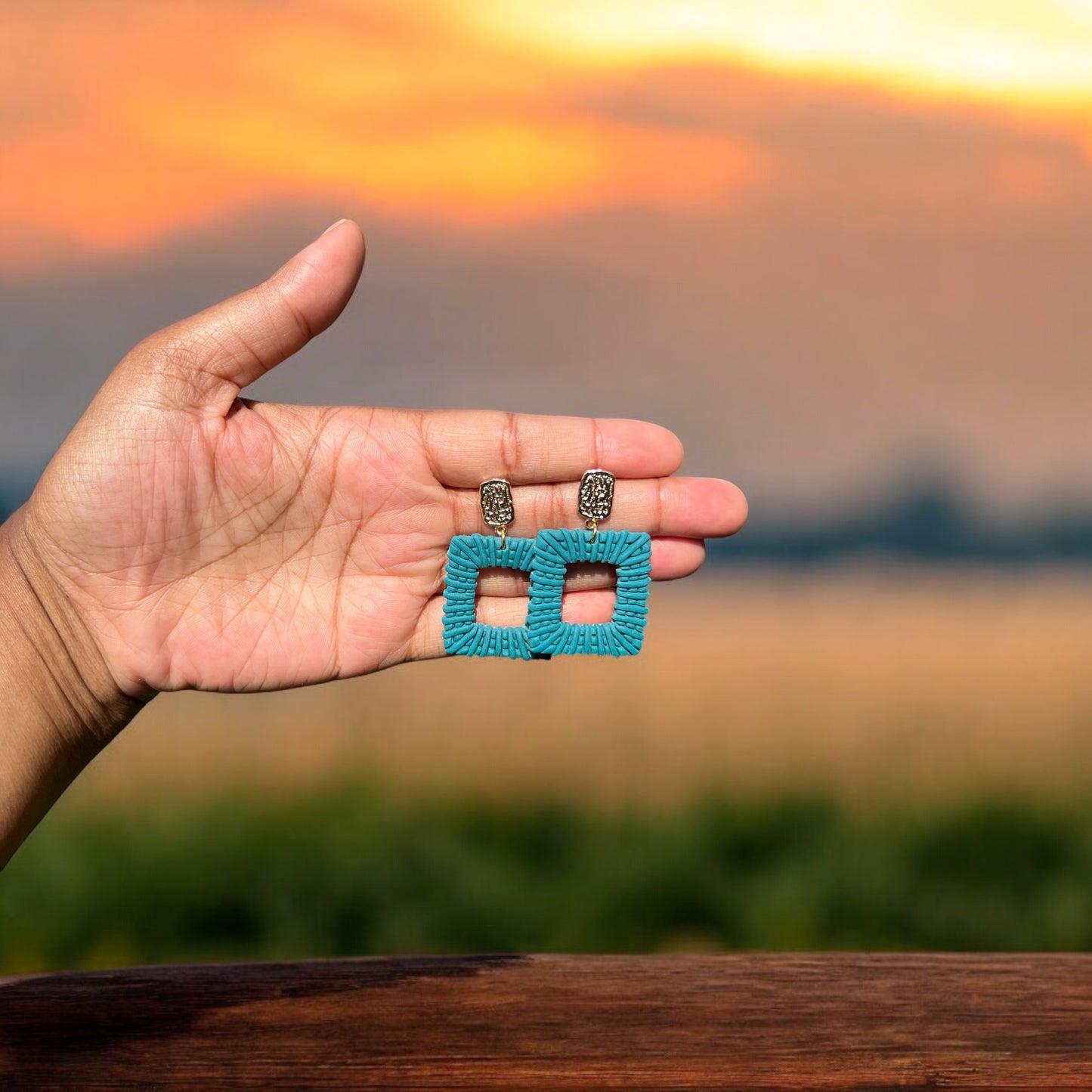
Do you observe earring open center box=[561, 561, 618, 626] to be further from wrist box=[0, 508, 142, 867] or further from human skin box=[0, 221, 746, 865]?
wrist box=[0, 508, 142, 867]

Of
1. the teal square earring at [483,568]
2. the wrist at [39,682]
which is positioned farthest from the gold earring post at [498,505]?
the wrist at [39,682]

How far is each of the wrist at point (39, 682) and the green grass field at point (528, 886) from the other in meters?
1.71

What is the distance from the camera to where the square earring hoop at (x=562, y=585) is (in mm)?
1901

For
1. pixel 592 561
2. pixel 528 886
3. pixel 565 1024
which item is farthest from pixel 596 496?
pixel 528 886

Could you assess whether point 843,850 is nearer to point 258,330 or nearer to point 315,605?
point 315,605

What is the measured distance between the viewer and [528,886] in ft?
11.8

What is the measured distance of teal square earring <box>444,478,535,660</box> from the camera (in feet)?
6.22

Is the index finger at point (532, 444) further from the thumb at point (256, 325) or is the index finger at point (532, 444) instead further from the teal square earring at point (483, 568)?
the thumb at point (256, 325)

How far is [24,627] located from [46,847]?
6.82 feet

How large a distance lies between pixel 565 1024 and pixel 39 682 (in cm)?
92

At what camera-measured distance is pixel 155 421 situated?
1799 mm

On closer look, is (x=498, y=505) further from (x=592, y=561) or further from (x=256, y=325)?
(x=256, y=325)

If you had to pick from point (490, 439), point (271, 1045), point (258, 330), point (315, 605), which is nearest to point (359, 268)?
point (258, 330)

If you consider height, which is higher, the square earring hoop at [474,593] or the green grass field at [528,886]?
the square earring hoop at [474,593]
